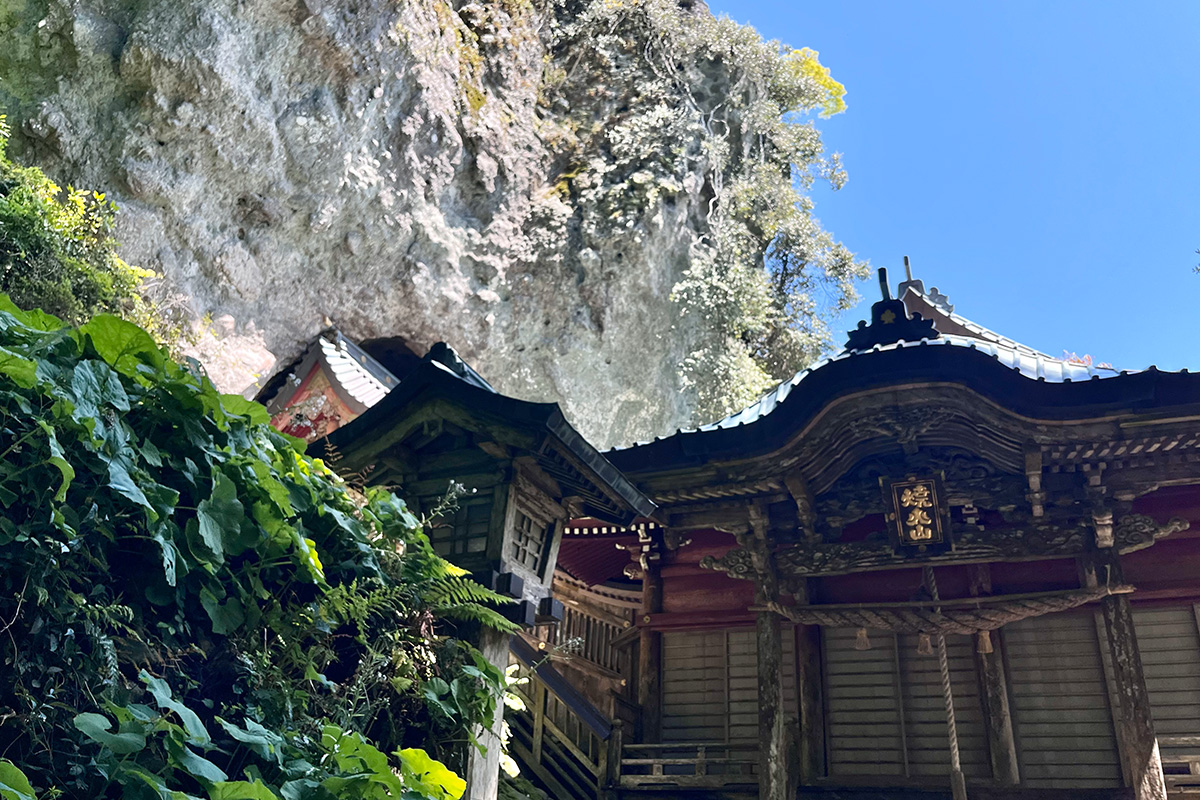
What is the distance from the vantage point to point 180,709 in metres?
2.99

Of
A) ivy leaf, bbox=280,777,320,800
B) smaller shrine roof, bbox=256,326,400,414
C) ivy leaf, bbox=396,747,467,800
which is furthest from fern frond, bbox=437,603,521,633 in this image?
smaller shrine roof, bbox=256,326,400,414

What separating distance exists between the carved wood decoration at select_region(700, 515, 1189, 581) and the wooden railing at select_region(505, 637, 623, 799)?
202 cm

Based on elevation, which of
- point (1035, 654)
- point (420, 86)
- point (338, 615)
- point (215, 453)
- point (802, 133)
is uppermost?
point (802, 133)

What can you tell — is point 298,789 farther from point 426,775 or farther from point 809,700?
point 809,700

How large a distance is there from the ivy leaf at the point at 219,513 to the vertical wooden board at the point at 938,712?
24.6 feet

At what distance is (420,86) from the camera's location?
16.5 meters

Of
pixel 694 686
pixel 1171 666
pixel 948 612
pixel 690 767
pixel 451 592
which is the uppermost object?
pixel 948 612

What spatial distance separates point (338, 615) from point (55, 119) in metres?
12.0

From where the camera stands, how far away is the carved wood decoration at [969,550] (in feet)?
26.7

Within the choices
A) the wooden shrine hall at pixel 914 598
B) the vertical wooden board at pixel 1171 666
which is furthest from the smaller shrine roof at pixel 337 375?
the vertical wooden board at pixel 1171 666

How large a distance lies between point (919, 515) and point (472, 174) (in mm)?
12111

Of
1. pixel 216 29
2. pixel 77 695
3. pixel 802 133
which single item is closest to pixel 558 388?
pixel 216 29

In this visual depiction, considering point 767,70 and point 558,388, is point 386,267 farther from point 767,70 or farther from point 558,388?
point 767,70

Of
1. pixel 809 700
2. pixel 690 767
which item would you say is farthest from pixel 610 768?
pixel 809 700
